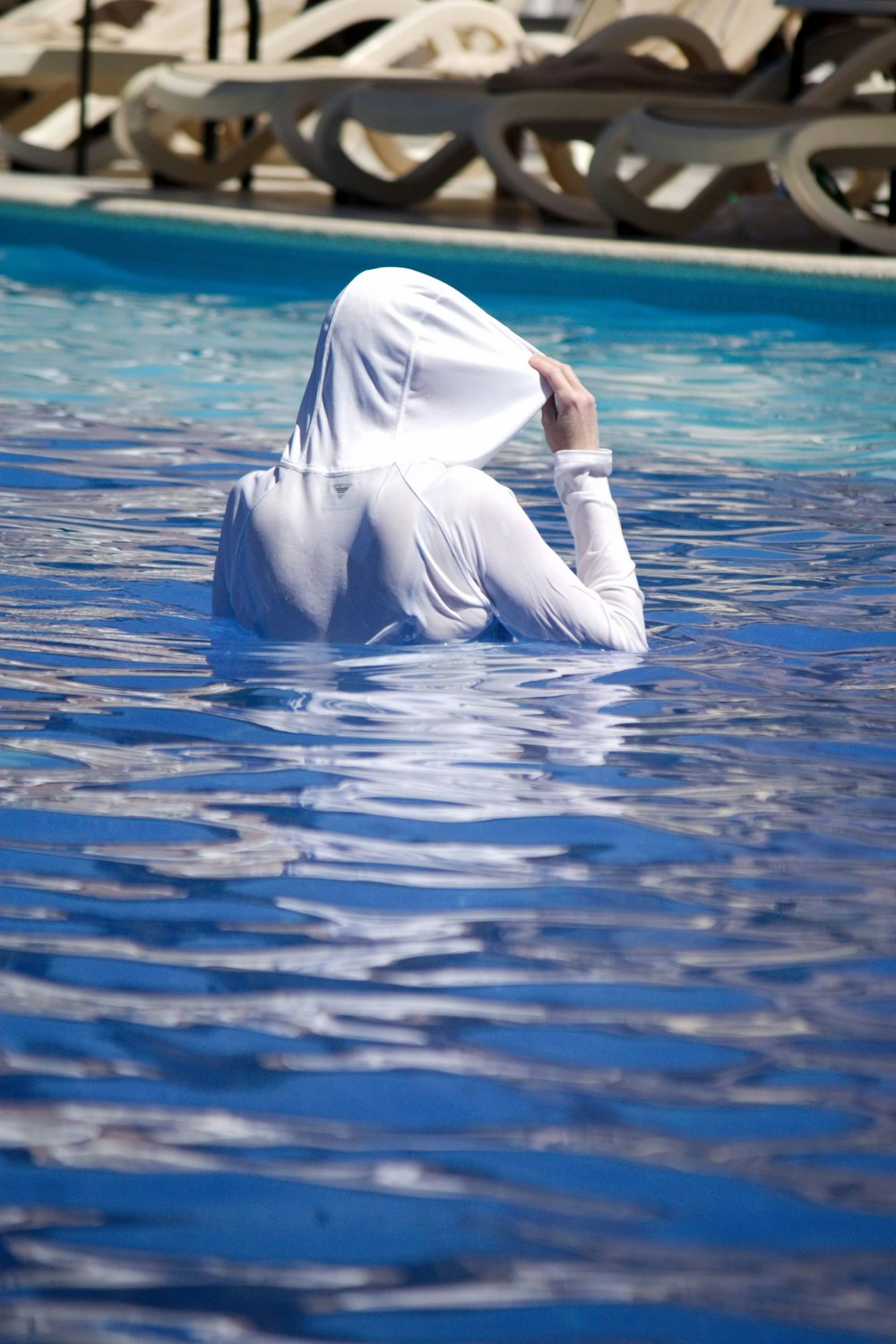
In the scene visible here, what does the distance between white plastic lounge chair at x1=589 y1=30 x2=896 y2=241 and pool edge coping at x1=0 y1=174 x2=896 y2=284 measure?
11.7 inches

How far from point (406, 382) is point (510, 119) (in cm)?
743

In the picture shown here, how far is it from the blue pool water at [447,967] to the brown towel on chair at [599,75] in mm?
6364

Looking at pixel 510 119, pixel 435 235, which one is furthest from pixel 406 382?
pixel 510 119

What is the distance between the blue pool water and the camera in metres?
1.83

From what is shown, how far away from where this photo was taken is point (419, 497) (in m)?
3.40

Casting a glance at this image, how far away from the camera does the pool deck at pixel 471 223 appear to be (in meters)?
9.32

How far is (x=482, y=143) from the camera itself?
10.4 metres

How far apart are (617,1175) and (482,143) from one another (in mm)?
9062

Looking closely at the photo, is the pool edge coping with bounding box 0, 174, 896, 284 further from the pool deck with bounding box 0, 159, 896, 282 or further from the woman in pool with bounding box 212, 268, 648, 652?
the woman in pool with bounding box 212, 268, 648, 652

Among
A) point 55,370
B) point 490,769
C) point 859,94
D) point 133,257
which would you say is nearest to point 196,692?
point 490,769

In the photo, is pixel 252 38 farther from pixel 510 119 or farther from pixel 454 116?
pixel 510 119

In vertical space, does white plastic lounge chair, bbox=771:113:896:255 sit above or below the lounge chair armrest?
below

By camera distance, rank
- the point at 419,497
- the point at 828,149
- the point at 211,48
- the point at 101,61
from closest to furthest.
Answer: the point at 419,497 < the point at 828,149 < the point at 211,48 < the point at 101,61

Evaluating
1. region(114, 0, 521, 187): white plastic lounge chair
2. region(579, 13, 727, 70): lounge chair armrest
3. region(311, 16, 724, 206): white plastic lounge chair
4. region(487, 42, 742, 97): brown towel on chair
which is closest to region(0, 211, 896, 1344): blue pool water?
region(311, 16, 724, 206): white plastic lounge chair
